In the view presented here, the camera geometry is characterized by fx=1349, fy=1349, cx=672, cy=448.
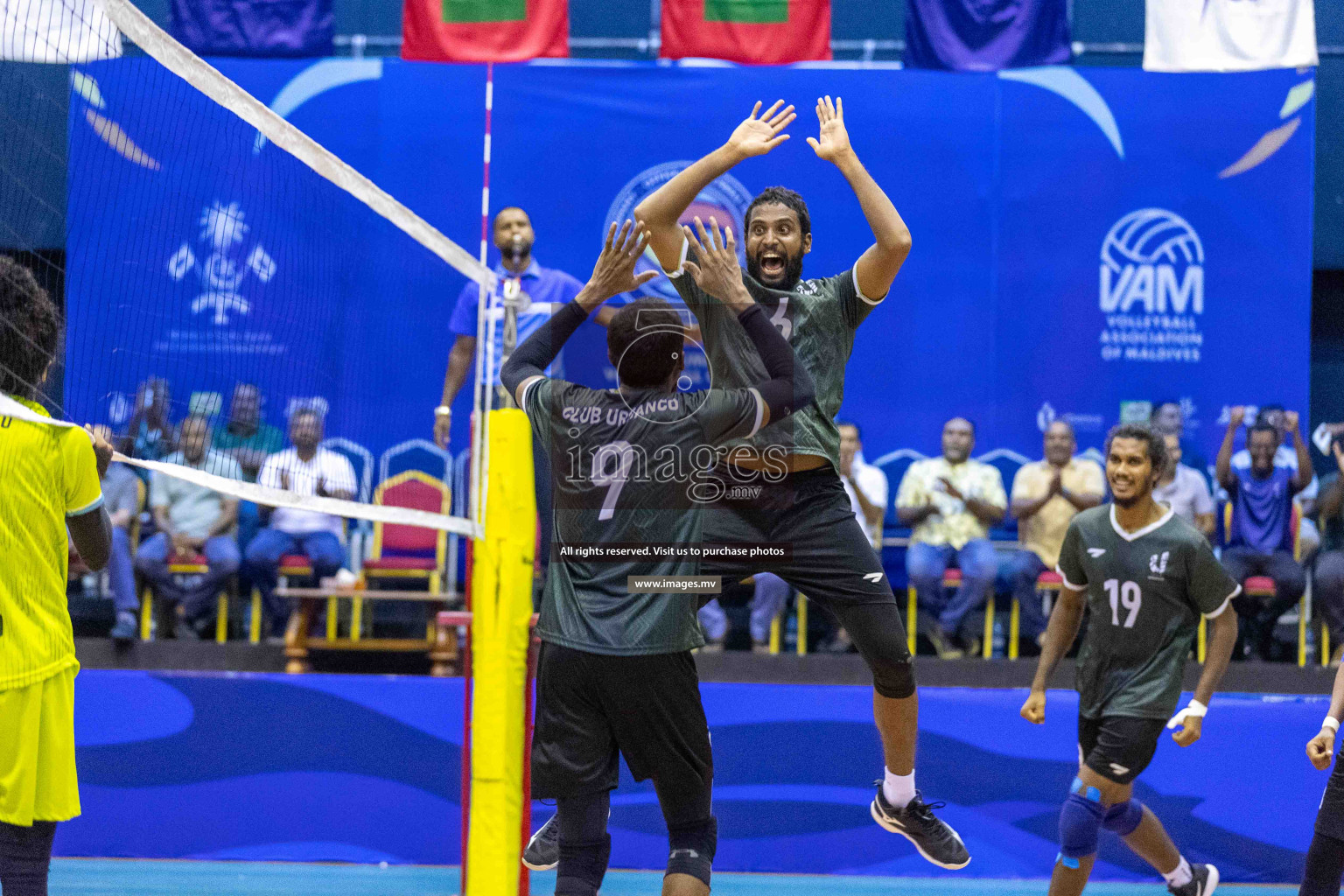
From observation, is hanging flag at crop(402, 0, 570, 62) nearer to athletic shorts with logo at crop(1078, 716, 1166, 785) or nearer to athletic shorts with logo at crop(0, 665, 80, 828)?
athletic shorts with logo at crop(1078, 716, 1166, 785)

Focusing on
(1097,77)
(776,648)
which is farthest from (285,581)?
(1097,77)

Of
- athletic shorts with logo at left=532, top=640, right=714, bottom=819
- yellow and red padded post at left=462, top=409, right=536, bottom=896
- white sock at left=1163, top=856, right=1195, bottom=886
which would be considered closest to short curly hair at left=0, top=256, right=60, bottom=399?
athletic shorts with logo at left=532, top=640, right=714, bottom=819

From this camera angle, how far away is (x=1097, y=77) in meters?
9.67

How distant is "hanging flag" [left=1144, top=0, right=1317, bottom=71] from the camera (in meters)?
9.02

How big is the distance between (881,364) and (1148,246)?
2096 mm

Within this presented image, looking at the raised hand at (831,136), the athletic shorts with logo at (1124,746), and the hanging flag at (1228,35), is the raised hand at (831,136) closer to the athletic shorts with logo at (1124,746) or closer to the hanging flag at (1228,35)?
the athletic shorts with logo at (1124,746)

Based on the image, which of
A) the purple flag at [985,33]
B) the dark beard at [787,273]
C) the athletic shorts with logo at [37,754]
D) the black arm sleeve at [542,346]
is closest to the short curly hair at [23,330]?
the athletic shorts with logo at [37,754]

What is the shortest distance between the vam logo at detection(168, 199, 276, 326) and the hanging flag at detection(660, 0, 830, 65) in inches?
138

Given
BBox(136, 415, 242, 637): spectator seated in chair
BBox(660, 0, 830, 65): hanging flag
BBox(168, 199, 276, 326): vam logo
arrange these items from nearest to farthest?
BBox(168, 199, 276, 326): vam logo < BBox(136, 415, 242, 637): spectator seated in chair < BBox(660, 0, 830, 65): hanging flag

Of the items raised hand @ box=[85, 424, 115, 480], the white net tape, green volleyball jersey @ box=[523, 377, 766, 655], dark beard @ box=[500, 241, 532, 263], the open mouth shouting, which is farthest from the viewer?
dark beard @ box=[500, 241, 532, 263]

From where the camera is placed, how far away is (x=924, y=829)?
5008 millimetres

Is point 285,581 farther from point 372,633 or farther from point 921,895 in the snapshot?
point 921,895

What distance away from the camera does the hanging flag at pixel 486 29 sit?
30.6 feet

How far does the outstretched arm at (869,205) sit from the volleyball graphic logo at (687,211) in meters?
5.00
